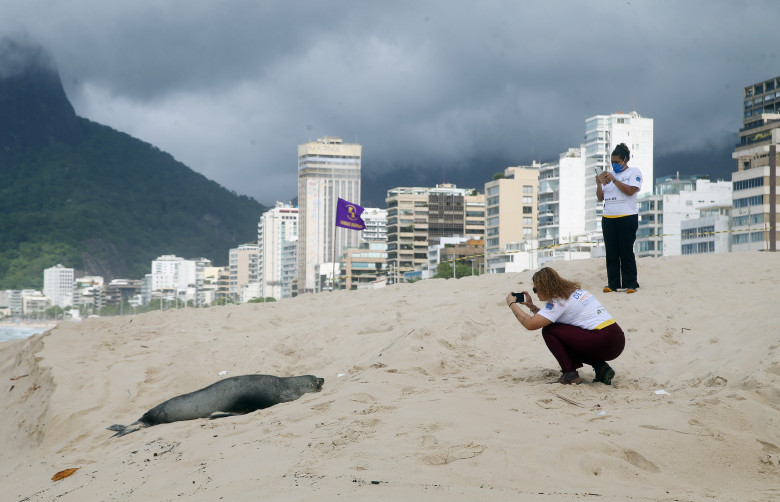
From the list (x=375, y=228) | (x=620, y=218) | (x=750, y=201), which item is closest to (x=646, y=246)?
(x=750, y=201)

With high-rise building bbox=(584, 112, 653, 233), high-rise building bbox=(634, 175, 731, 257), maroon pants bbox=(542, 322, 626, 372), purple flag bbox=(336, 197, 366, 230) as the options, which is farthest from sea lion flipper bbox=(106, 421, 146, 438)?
high-rise building bbox=(584, 112, 653, 233)

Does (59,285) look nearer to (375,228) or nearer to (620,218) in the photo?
(375,228)

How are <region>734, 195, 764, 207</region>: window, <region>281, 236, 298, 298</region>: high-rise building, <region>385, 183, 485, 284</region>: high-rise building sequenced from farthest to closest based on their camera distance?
<region>281, 236, 298, 298</region>: high-rise building < <region>385, 183, 485, 284</region>: high-rise building < <region>734, 195, 764, 207</region>: window

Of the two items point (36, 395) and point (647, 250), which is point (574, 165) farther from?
point (36, 395)

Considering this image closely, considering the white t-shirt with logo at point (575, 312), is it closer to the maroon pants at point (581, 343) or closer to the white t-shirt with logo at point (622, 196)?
→ the maroon pants at point (581, 343)

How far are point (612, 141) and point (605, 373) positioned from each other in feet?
358

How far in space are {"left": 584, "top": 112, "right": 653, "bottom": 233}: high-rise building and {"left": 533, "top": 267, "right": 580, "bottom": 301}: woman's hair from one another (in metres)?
105

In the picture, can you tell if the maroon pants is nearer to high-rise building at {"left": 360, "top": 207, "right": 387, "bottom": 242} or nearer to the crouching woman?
the crouching woman

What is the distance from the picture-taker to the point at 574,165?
109000 millimetres

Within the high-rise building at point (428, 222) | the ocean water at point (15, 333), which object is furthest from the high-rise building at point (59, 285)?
the high-rise building at point (428, 222)

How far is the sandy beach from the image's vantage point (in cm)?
423

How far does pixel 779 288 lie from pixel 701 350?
2346 mm

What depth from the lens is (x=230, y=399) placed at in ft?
23.6

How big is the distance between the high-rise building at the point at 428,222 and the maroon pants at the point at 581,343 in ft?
399
